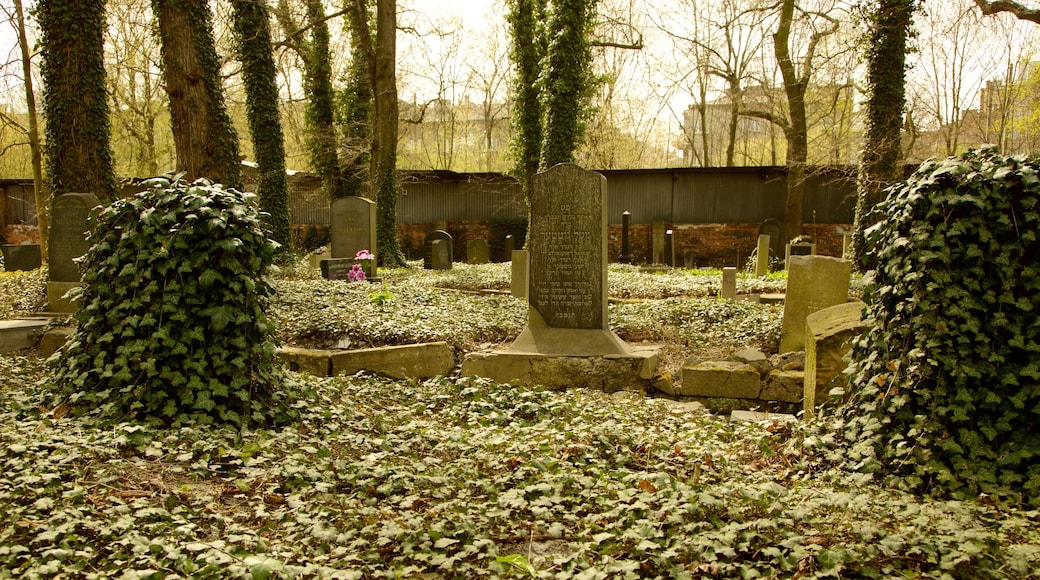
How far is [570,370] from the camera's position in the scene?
699 cm

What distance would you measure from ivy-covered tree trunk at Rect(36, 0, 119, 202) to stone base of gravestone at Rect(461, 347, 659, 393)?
8298 millimetres

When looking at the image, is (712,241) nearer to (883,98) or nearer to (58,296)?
(883,98)

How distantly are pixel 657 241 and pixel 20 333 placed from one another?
69.5 ft

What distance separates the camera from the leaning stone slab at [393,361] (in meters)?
7.25

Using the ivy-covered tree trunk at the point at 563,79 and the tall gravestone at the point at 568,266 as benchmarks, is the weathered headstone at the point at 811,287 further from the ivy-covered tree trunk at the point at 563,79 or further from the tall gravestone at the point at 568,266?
the ivy-covered tree trunk at the point at 563,79

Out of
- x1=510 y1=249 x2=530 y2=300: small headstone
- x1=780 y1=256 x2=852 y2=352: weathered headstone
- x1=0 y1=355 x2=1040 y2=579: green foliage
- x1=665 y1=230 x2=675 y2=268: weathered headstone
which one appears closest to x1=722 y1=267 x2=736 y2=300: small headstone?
x1=510 y1=249 x2=530 y2=300: small headstone

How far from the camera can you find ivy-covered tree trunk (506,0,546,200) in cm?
2072

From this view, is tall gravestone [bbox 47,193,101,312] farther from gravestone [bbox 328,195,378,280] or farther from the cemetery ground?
the cemetery ground

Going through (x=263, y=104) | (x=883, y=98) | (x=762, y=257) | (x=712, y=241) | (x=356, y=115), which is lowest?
(x=762, y=257)

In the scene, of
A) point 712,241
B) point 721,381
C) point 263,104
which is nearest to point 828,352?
point 721,381

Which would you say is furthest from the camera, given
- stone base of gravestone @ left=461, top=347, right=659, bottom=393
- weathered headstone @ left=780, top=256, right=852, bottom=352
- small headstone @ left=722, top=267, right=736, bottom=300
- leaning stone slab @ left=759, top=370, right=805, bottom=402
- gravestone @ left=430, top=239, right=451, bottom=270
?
gravestone @ left=430, top=239, right=451, bottom=270

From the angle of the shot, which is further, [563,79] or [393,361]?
[563,79]

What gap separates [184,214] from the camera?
4.68 m

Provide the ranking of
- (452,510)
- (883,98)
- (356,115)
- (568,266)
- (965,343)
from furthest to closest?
(356,115), (883,98), (568,266), (965,343), (452,510)
